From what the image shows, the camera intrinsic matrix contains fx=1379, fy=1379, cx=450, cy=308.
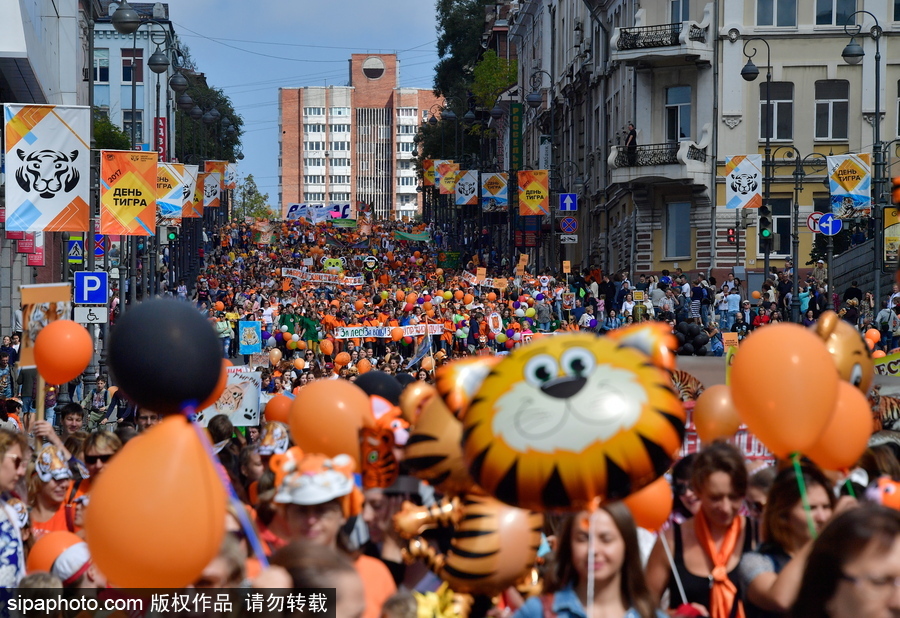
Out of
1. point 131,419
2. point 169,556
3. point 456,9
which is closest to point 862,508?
point 169,556

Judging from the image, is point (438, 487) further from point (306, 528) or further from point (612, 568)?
point (612, 568)

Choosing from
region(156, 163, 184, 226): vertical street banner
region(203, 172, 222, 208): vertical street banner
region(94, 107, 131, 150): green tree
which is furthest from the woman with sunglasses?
region(94, 107, 131, 150): green tree

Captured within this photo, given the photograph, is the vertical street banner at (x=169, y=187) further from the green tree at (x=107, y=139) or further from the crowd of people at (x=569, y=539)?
the green tree at (x=107, y=139)

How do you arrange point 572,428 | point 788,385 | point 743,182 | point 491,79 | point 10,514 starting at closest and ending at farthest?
point 572,428, point 788,385, point 10,514, point 743,182, point 491,79

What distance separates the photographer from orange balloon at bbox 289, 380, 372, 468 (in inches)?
248

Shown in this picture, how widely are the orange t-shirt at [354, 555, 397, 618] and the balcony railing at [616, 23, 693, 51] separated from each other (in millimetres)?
36633

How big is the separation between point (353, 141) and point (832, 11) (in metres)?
150

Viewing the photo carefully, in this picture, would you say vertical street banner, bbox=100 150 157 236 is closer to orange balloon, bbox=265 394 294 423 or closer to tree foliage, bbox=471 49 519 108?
orange balloon, bbox=265 394 294 423

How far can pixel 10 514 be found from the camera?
6.30 metres

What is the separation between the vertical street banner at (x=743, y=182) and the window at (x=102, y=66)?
180ft

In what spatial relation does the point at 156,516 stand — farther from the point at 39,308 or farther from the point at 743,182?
the point at 743,182

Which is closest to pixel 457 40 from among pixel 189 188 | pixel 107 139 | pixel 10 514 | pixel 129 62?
pixel 129 62

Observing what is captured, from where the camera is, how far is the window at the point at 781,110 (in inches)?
1603

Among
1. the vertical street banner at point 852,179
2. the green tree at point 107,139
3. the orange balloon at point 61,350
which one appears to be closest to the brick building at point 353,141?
the green tree at point 107,139
